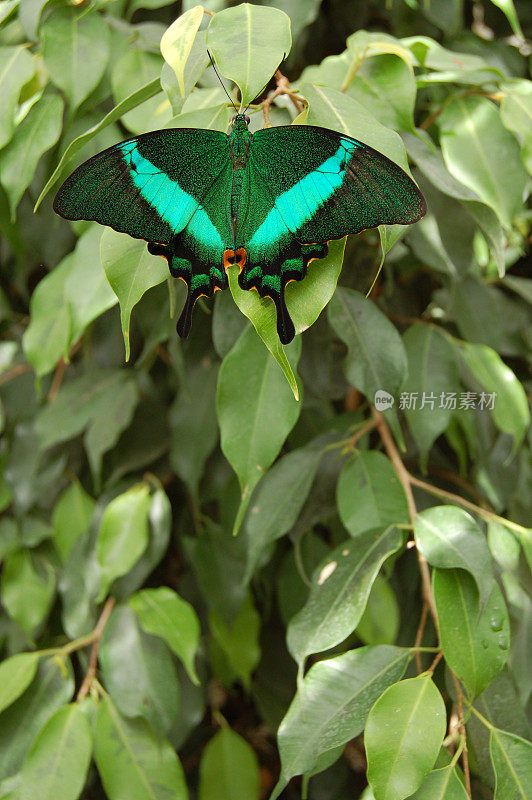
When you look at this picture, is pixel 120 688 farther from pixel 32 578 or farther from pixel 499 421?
pixel 499 421

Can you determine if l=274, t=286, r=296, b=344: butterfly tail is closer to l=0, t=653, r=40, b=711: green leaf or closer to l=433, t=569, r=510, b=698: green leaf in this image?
l=433, t=569, r=510, b=698: green leaf

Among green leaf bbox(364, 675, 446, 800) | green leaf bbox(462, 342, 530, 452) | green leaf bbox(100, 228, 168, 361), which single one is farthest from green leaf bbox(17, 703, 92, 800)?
green leaf bbox(462, 342, 530, 452)

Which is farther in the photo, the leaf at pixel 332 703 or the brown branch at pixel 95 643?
the brown branch at pixel 95 643

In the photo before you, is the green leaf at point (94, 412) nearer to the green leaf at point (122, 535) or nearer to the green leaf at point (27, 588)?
the green leaf at point (122, 535)

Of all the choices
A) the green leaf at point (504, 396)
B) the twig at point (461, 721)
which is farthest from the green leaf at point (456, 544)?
the green leaf at point (504, 396)

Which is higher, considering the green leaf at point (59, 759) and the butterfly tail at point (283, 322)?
the butterfly tail at point (283, 322)

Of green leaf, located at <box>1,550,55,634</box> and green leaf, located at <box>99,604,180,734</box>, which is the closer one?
green leaf, located at <box>99,604,180,734</box>
